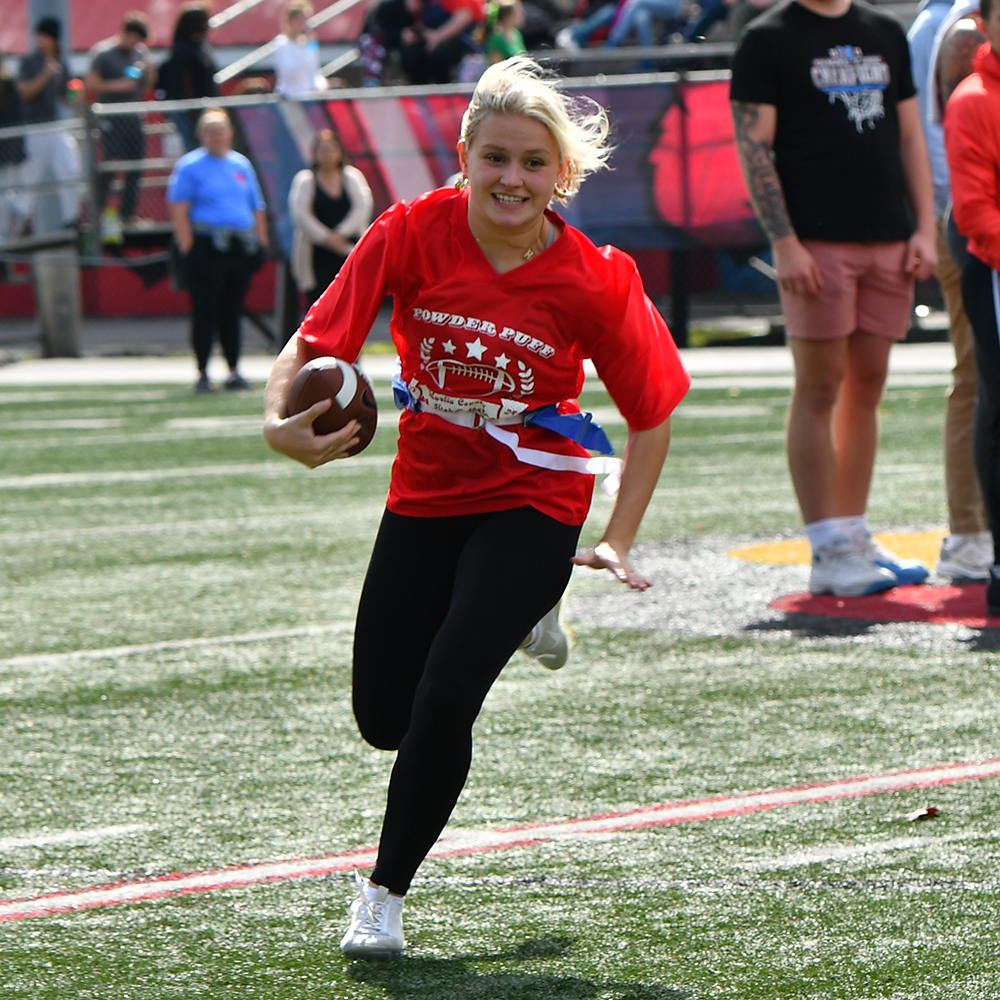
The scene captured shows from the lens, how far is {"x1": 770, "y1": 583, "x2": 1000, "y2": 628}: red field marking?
269 inches

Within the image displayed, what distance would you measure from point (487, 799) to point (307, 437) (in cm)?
145

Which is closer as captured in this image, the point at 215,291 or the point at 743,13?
the point at 215,291

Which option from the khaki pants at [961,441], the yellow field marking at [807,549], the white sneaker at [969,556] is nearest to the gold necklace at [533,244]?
the khaki pants at [961,441]

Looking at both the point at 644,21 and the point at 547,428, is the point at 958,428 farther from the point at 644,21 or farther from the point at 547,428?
the point at 644,21

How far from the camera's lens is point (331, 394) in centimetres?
375

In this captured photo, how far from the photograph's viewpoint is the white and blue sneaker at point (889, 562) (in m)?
7.23

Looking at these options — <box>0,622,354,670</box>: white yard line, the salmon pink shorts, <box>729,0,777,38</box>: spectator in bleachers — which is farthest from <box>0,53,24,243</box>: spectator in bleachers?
the salmon pink shorts

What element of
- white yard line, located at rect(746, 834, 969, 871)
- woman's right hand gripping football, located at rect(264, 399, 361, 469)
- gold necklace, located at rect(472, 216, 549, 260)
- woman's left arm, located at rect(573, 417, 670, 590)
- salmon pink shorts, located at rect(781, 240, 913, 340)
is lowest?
white yard line, located at rect(746, 834, 969, 871)

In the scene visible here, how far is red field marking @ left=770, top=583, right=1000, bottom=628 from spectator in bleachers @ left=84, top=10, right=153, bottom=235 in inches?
598

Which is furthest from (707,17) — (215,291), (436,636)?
(436,636)

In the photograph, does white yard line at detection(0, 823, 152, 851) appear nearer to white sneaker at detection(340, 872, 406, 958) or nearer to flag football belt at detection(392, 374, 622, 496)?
white sneaker at detection(340, 872, 406, 958)

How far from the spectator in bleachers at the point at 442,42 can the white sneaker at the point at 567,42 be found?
1.13m

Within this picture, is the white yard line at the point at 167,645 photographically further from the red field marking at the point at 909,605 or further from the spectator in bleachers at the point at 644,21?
the spectator in bleachers at the point at 644,21

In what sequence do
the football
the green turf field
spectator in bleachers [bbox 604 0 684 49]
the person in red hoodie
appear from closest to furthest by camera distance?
the green turf field
the football
the person in red hoodie
spectator in bleachers [bbox 604 0 684 49]
